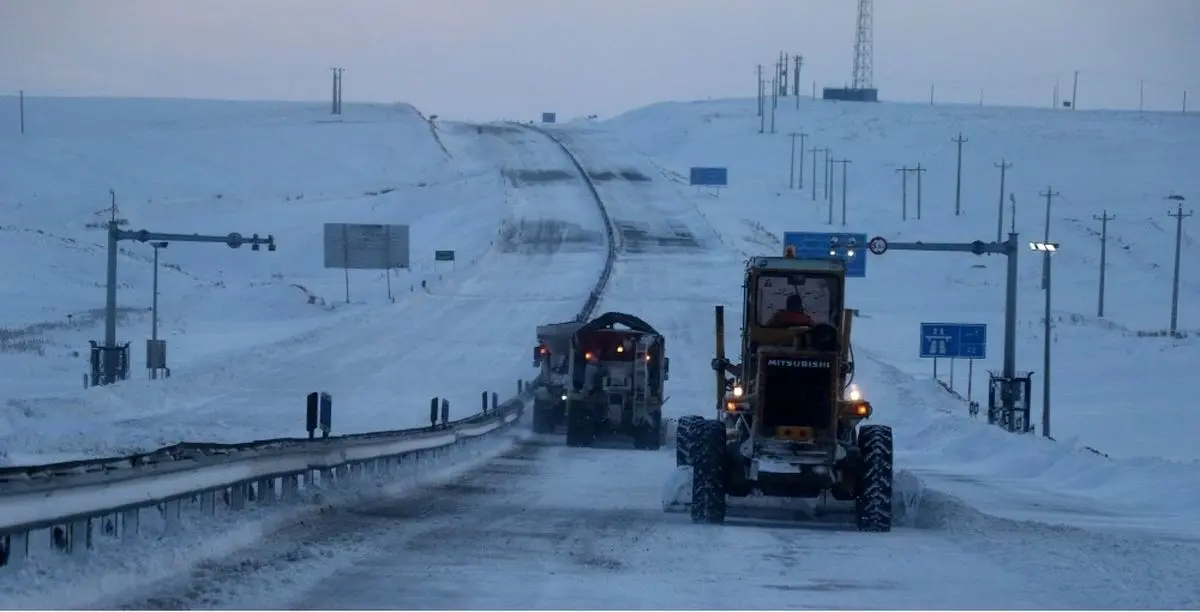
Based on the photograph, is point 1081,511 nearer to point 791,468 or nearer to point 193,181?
point 791,468

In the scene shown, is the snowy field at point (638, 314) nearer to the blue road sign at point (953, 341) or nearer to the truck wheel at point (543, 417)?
the blue road sign at point (953, 341)

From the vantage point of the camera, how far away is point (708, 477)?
1812 centimetres

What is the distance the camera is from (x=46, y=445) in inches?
1061

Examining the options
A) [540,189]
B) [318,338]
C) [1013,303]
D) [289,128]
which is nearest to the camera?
[1013,303]

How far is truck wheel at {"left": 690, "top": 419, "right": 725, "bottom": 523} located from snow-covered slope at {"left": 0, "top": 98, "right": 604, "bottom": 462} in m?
11.4

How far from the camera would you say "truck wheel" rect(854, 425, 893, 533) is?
1777cm

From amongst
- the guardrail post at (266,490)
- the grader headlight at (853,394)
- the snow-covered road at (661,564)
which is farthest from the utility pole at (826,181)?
the guardrail post at (266,490)

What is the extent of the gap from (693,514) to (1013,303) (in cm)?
2808

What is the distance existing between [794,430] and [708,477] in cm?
118

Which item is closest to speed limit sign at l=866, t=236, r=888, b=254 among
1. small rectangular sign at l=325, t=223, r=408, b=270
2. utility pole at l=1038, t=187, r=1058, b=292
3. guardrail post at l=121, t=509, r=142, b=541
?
utility pole at l=1038, t=187, r=1058, b=292

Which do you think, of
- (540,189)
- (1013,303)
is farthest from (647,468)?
(540,189)

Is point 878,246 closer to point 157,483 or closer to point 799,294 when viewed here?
point 799,294

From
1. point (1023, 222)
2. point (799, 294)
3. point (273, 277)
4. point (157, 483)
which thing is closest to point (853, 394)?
point (799, 294)

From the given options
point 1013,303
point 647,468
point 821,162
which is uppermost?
point 821,162
